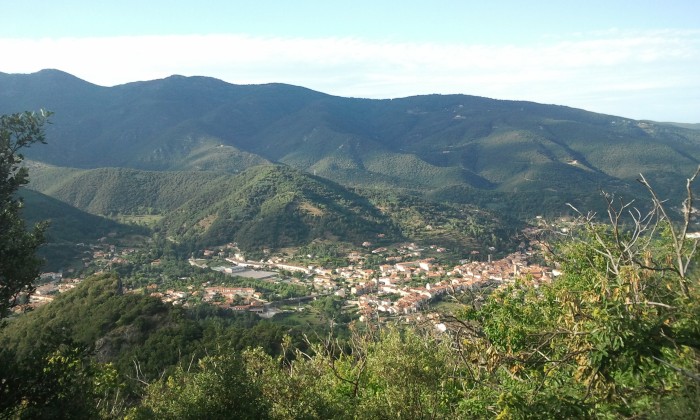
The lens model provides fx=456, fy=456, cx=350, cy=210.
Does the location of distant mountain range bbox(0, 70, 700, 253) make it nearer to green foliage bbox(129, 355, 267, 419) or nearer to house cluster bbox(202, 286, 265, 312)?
house cluster bbox(202, 286, 265, 312)

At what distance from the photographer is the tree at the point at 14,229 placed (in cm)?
732

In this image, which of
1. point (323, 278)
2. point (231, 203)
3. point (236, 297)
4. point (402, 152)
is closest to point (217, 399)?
point (236, 297)

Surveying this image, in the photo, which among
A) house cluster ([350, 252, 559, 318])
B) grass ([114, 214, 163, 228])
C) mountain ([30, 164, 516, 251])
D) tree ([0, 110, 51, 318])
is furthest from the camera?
grass ([114, 214, 163, 228])

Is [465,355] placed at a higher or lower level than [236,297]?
higher

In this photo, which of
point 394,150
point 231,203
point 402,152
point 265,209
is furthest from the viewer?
point 394,150

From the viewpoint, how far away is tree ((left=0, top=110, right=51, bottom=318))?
24.0 feet

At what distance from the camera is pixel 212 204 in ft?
287

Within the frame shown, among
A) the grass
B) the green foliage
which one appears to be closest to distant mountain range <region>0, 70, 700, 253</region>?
the grass

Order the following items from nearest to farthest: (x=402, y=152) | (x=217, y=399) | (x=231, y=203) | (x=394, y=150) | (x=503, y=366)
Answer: (x=503, y=366) < (x=217, y=399) < (x=231, y=203) < (x=402, y=152) < (x=394, y=150)

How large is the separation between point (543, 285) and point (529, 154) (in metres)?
152

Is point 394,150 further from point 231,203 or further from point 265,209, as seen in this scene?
point 265,209

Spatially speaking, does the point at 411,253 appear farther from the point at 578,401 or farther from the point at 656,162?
the point at 656,162

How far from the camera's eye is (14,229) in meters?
7.55

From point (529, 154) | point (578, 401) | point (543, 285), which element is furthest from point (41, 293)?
point (529, 154)
